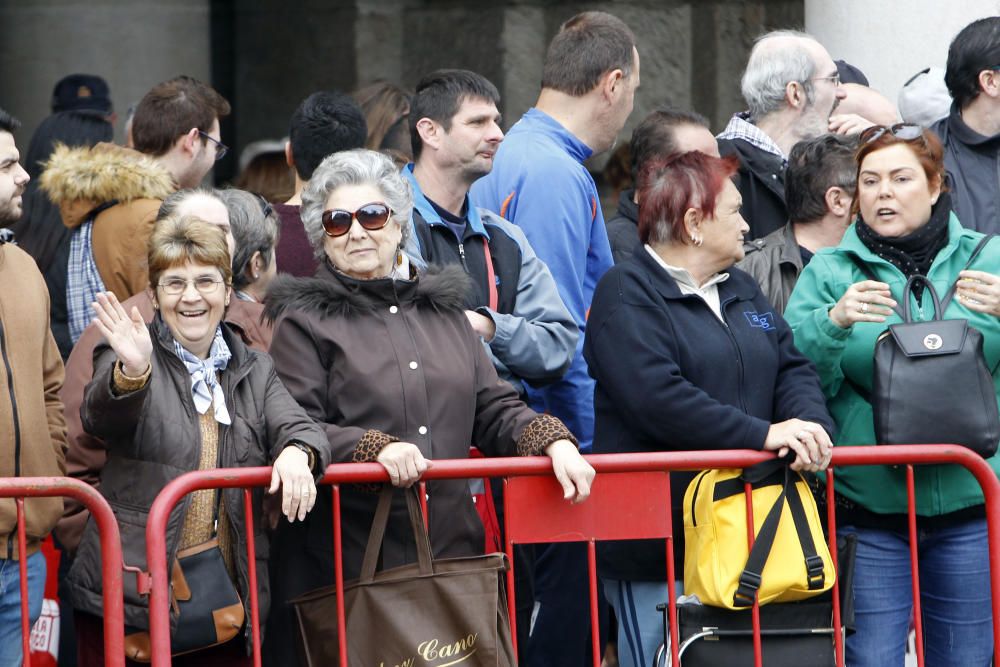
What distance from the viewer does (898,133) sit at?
16.0ft

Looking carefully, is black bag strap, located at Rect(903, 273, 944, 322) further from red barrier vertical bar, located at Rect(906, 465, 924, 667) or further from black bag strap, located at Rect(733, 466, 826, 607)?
black bag strap, located at Rect(733, 466, 826, 607)

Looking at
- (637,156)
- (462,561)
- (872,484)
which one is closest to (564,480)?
(462,561)

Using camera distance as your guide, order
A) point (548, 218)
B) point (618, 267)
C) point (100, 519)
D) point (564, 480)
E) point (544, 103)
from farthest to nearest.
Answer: point (544, 103), point (548, 218), point (618, 267), point (564, 480), point (100, 519)

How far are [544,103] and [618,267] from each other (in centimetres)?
145

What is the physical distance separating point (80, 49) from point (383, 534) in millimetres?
6215

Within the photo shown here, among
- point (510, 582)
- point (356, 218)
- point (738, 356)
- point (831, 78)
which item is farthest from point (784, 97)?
point (510, 582)

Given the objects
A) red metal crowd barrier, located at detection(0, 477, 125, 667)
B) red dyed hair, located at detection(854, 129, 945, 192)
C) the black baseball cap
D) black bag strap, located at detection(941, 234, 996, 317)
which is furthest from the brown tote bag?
the black baseball cap

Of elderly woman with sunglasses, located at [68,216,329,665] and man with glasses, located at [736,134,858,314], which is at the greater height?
man with glasses, located at [736,134,858,314]

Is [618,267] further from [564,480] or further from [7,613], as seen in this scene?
[7,613]

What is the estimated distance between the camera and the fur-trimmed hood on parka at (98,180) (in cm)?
540

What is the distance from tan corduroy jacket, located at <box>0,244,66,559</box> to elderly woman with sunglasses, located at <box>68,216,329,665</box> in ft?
0.97

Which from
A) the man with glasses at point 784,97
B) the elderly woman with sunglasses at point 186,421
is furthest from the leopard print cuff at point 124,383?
the man with glasses at point 784,97

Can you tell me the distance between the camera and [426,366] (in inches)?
168

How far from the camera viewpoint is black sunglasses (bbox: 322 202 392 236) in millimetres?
4367
